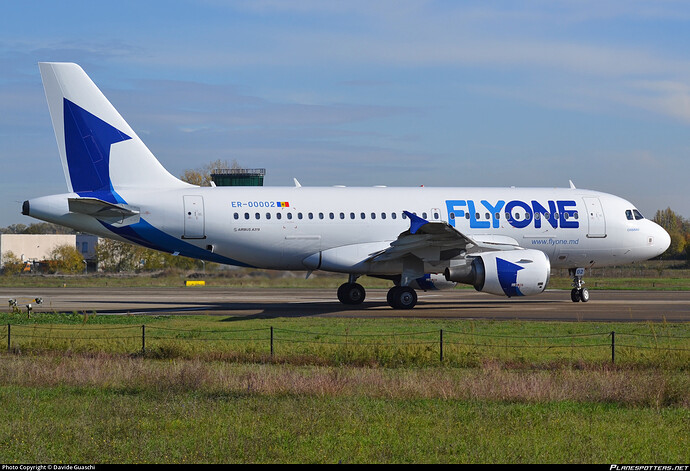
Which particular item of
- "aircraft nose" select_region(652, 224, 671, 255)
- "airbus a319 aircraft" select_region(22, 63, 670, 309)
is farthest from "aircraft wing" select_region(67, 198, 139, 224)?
"aircraft nose" select_region(652, 224, 671, 255)

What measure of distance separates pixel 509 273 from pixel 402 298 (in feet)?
14.4

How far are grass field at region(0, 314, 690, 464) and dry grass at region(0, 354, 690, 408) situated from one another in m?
0.04

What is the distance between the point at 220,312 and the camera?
3028cm

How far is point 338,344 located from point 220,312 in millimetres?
10904

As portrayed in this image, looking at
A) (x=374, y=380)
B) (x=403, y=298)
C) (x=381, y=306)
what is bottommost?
(x=374, y=380)

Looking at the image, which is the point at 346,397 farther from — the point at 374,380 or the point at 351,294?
the point at 351,294

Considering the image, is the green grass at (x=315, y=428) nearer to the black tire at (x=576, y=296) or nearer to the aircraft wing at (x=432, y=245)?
the aircraft wing at (x=432, y=245)

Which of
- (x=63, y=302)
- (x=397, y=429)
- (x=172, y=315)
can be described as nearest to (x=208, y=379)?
(x=397, y=429)

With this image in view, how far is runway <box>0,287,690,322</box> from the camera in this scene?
2898 cm

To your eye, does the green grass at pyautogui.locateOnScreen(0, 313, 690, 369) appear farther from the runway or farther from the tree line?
the tree line

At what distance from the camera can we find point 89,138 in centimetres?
2919

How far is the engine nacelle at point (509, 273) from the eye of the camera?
28.8 m

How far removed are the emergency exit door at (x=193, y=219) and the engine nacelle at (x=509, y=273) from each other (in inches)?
381

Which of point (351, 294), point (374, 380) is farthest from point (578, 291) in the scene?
point (374, 380)
